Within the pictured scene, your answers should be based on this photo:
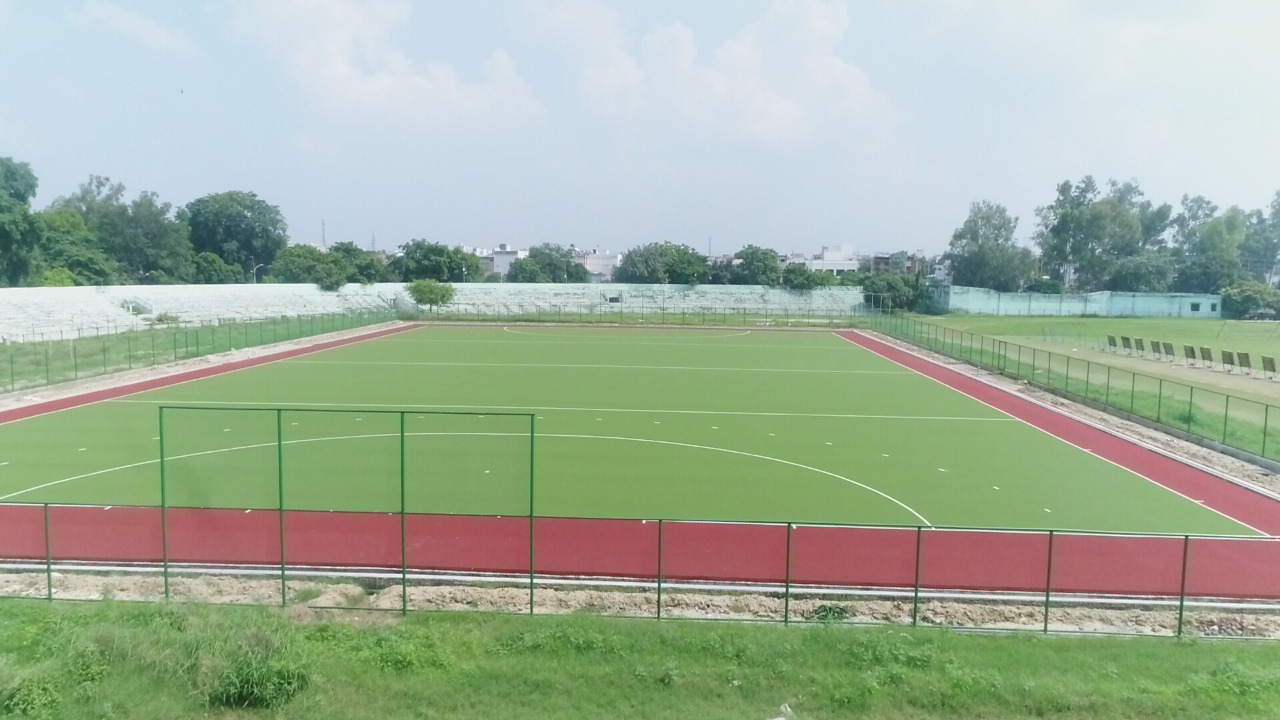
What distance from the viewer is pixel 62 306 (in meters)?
52.1

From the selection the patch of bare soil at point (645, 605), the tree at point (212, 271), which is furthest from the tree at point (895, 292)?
the patch of bare soil at point (645, 605)

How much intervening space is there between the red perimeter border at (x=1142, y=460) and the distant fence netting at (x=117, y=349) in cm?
3311

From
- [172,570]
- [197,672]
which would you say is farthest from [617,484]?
[197,672]

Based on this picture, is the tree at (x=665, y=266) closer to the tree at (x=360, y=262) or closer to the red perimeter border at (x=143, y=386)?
the tree at (x=360, y=262)

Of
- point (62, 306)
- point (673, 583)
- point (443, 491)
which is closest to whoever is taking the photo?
point (673, 583)

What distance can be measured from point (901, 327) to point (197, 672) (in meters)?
57.3

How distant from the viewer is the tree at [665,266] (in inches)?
4227

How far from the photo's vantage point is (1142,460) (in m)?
21.0

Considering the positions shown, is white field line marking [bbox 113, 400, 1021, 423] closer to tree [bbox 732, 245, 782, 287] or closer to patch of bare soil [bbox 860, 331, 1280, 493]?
patch of bare soil [bbox 860, 331, 1280, 493]

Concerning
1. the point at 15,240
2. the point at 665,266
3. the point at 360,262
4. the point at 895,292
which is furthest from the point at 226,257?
the point at 895,292

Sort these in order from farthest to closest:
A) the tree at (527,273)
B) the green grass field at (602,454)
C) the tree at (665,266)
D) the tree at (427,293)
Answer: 1. the tree at (527,273)
2. the tree at (665,266)
3. the tree at (427,293)
4. the green grass field at (602,454)

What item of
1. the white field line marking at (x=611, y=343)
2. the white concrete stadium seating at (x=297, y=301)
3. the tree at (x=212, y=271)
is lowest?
the white field line marking at (x=611, y=343)

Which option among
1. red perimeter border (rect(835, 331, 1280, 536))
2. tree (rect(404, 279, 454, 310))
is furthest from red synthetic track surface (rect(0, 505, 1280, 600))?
tree (rect(404, 279, 454, 310))

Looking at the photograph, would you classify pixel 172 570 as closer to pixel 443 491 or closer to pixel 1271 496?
pixel 443 491
